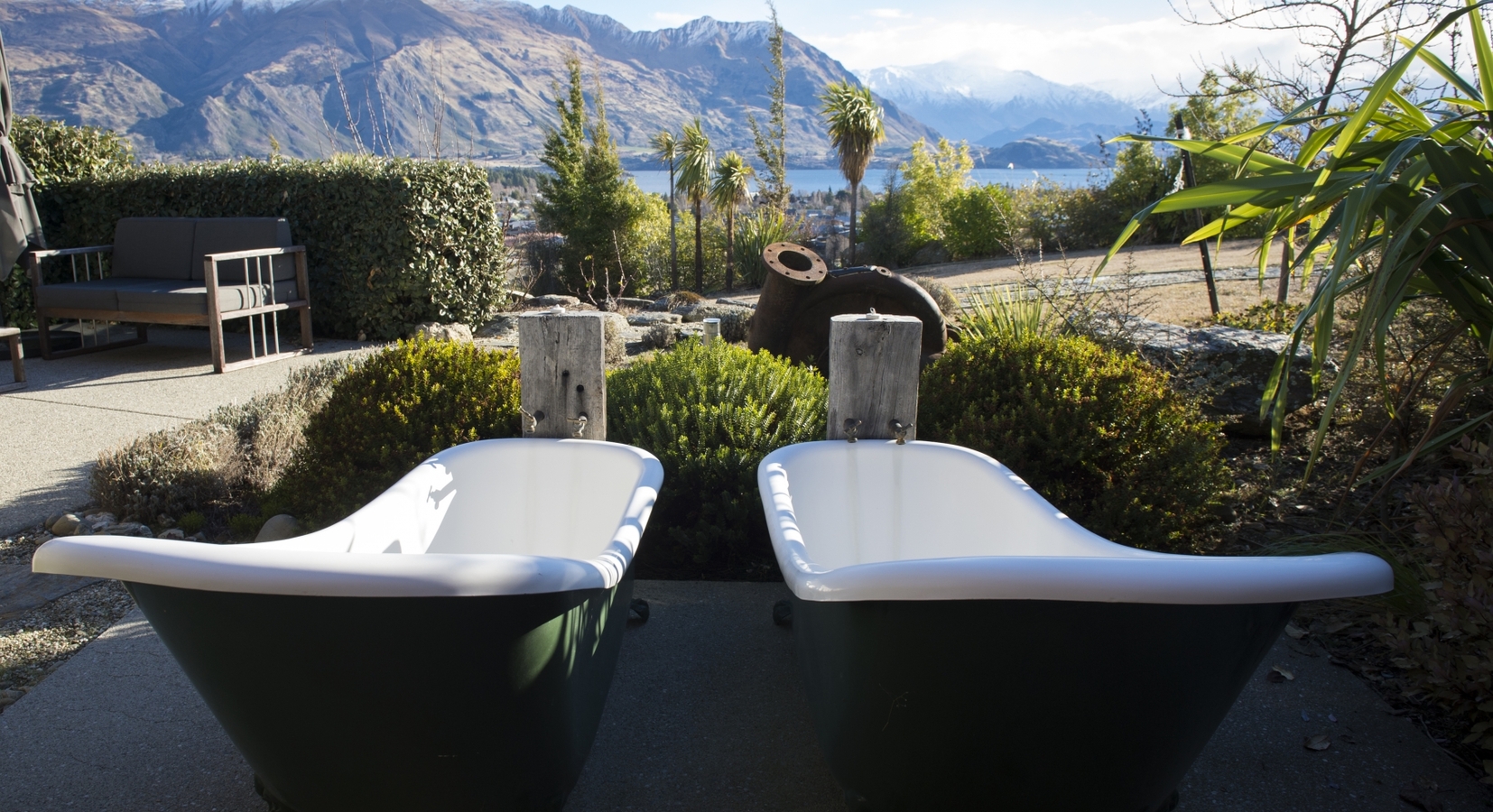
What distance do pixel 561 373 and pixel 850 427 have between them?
903 millimetres

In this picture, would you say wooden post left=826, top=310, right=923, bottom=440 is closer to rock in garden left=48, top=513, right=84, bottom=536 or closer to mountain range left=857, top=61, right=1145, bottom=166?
rock in garden left=48, top=513, right=84, bottom=536

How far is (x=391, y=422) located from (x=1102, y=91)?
178924 millimetres

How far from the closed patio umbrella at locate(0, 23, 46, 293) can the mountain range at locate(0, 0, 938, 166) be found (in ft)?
7.21

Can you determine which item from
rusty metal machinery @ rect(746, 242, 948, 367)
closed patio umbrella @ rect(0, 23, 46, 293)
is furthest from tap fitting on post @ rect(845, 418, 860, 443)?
closed patio umbrella @ rect(0, 23, 46, 293)

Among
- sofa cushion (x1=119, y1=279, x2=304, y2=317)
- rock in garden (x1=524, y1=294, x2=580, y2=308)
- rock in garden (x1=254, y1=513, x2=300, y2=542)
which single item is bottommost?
rock in garden (x1=254, y1=513, x2=300, y2=542)

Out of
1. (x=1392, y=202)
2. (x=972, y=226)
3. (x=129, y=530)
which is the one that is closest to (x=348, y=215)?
(x=129, y=530)

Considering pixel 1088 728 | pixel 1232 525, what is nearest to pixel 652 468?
pixel 1088 728

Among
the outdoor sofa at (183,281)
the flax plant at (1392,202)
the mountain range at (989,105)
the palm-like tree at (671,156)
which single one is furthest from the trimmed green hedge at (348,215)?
the mountain range at (989,105)

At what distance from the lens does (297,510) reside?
302 cm

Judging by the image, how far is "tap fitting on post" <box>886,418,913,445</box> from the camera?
8.33 feet

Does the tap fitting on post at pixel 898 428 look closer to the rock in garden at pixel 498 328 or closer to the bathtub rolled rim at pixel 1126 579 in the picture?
the bathtub rolled rim at pixel 1126 579

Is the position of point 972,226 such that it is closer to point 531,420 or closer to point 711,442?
point 711,442

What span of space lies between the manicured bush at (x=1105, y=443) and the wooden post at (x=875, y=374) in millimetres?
455

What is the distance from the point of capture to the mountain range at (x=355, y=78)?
1159 cm
